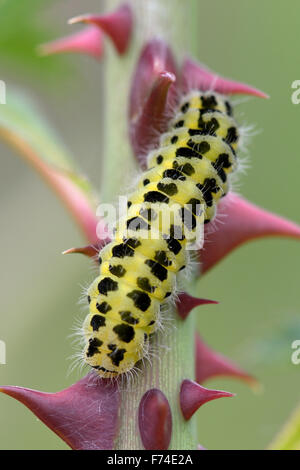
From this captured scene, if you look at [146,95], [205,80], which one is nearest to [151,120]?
[146,95]

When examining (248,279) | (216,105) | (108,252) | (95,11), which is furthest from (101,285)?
(95,11)

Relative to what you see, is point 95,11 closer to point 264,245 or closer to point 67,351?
point 264,245

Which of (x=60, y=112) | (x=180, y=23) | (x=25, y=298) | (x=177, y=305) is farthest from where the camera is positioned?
(x=60, y=112)

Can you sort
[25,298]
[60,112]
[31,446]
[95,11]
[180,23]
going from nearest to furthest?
[180,23], [31,446], [25,298], [95,11], [60,112]

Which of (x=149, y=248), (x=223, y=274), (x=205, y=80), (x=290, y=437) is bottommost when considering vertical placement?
Answer: (x=223, y=274)

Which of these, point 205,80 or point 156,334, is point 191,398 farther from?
point 205,80

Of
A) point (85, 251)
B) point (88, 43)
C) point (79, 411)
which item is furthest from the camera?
point (88, 43)
